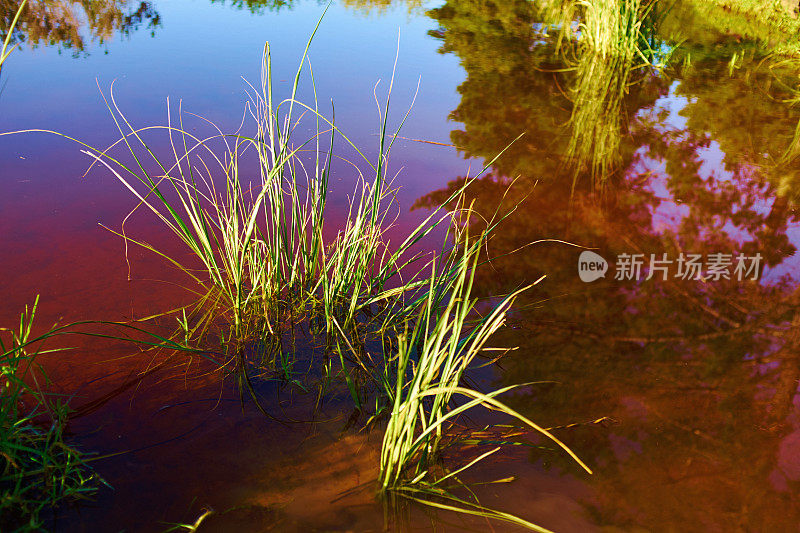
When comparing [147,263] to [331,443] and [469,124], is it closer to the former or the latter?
[331,443]

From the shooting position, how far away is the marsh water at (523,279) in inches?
56.7


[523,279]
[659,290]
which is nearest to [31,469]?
[523,279]

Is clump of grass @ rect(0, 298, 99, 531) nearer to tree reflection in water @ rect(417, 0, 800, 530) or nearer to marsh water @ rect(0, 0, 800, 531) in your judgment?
marsh water @ rect(0, 0, 800, 531)

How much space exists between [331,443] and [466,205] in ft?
4.85

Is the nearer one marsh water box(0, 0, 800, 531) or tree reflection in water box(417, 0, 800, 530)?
marsh water box(0, 0, 800, 531)

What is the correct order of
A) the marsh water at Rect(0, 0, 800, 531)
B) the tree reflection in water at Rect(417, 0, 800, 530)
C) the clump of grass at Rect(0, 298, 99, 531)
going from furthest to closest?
1. the tree reflection in water at Rect(417, 0, 800, 530)
2. the marsh water at Rect(0, 0, 800, 531)
3. the clump of grass at Rect(0, 298, 99, 531)

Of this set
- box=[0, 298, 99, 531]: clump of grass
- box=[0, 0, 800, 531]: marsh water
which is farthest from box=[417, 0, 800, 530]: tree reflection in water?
box=[0, 298, 99, 531]: clump of grass

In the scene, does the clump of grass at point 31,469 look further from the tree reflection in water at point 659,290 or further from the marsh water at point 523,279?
the tree reflection in water at point 659,290

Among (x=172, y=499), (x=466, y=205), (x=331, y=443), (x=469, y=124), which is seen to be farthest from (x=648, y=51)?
(x=172, y=499)

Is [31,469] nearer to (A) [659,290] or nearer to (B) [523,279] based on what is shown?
(B) [523,279]

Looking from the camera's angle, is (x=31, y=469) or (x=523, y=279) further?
(x=523, y=279)

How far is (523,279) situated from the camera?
226cm

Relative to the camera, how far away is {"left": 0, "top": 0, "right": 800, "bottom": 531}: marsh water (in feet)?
4.73

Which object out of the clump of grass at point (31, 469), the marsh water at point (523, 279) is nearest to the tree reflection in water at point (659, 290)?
the marsh water at point (523, 279)
